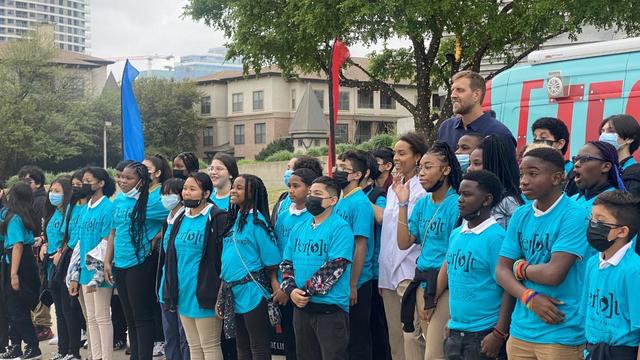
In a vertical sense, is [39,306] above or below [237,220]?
below

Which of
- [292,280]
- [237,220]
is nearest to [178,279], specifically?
[237,220]

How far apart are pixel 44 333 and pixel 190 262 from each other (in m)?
4.27

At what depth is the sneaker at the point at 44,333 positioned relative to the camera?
9.66m

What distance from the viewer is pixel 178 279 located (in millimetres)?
6418

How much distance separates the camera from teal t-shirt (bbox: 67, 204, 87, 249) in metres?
7.89

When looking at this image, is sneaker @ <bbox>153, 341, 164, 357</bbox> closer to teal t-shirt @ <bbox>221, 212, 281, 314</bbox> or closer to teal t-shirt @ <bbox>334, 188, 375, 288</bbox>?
teal t-shirt @ <bbox>221, 212, 281, 314</bbox>

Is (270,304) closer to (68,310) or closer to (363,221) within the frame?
(363,221)

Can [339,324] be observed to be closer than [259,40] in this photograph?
Yes

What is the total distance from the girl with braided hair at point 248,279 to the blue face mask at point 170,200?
841mm

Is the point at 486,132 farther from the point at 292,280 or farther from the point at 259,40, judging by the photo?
the point at 259,40

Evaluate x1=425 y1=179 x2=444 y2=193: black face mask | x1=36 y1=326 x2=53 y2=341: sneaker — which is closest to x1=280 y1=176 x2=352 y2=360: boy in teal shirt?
x1=425 y1=179 x2=444 y2=193: black face mask

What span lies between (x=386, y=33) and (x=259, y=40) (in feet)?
8.83

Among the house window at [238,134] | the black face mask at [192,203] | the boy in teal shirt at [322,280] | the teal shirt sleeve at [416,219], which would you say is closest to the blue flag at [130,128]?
the black face mask at [192,203]

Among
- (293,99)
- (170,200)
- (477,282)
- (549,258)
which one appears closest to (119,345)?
(170,200)
